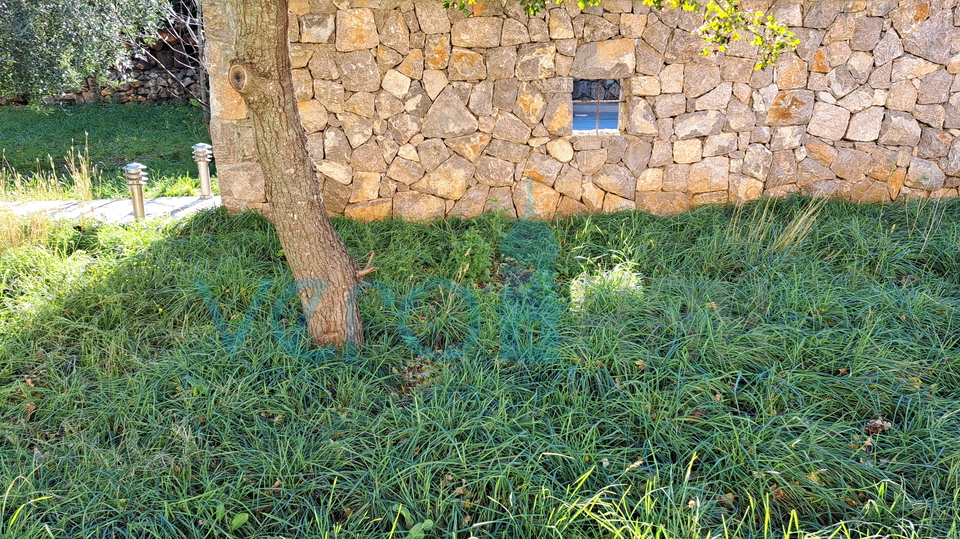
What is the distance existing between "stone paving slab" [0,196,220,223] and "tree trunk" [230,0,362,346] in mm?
2282

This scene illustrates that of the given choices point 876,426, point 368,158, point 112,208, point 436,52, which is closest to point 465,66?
point 436,52

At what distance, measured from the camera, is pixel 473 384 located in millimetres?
3275

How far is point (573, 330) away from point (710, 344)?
75 centimetres

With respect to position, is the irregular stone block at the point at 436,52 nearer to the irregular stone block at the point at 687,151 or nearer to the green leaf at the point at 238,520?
the irregular stone block at the point at 687,151

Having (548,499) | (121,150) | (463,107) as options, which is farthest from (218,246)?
(121,150)

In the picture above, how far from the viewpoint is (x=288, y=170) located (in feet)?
11.3

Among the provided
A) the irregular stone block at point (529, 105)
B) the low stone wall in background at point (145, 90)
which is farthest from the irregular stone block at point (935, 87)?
the low stone wall in background at point (145, 90)

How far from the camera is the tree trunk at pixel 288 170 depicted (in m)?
3.17

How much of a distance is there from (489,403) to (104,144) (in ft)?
28.8

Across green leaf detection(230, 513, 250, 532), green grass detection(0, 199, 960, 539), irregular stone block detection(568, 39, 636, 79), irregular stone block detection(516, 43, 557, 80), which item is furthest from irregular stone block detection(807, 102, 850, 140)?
green leaf detection(230, 513, 250, 532)

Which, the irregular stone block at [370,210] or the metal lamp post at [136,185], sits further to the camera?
the irregular stone block at [370,210]

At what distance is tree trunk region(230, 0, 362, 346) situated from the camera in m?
3.17

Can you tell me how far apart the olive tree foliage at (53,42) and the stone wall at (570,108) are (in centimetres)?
338

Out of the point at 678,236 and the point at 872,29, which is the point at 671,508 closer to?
the point at 678,236
